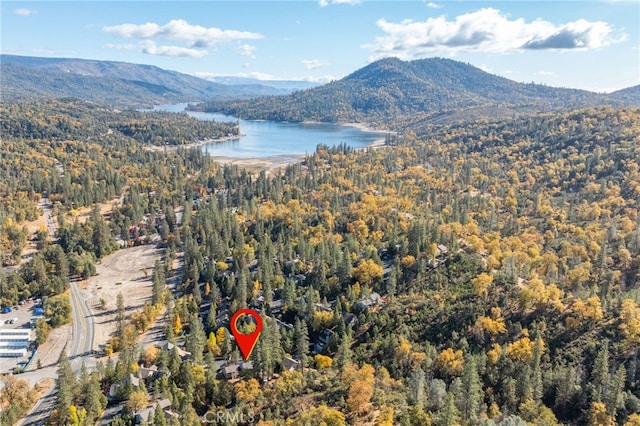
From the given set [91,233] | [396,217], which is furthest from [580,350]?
[91,233]

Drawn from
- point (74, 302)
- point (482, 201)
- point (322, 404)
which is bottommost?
point (74, 302)

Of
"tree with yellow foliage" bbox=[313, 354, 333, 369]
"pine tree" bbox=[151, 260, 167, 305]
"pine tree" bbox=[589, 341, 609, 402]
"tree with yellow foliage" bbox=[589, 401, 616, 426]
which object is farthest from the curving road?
"pine tree" bbox=[589, 341, 609, 402]

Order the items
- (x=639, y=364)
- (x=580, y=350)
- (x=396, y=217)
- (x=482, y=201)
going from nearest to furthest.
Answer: (x=639, y=364)
(x=580, y=350)
(x=396, y=217)
(x=482, y=201)

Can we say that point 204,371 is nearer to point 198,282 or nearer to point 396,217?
point 198,282

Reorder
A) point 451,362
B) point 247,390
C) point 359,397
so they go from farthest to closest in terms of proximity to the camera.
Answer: point 451,362 < point 247,390 < point 359,397

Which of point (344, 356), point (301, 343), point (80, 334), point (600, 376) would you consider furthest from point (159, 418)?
point (600, 376)

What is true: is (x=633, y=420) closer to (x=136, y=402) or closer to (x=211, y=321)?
(x=136, y=402)

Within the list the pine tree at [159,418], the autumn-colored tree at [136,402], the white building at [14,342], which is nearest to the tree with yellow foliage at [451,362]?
the pine tree at [159,418]
